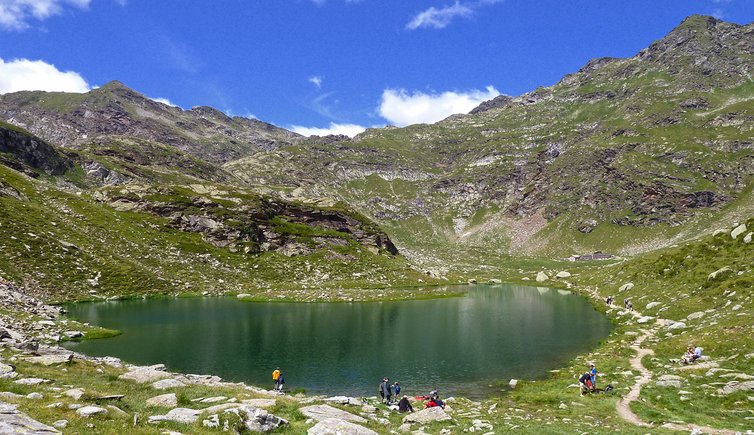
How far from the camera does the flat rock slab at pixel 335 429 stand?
19375mm

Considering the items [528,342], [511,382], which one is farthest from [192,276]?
[511,382]

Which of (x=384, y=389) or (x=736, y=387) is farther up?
(x=736, y=387)

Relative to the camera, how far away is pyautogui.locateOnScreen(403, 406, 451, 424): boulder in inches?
1035

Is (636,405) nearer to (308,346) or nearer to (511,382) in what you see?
(511,382)

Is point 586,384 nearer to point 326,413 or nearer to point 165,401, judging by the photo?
point 326,413

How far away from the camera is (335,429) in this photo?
19.7 m

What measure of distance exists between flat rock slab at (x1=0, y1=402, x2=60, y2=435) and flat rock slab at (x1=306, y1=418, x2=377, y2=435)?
10.0 meters

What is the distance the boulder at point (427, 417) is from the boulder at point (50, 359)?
26019 millimetres

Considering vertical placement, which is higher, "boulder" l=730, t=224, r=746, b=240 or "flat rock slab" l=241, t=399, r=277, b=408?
"boulder" l=730, t=224, r=746, b=240

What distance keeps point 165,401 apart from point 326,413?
8.70 metres

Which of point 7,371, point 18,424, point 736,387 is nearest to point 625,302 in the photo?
point 736,387

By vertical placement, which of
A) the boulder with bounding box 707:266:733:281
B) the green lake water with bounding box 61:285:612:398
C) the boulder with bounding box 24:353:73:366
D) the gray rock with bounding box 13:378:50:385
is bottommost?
the green lake water with bounding box 61:285:612:398

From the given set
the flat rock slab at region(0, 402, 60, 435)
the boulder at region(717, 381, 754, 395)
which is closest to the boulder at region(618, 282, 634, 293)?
the boulder at region(717, 381, 754, 395)

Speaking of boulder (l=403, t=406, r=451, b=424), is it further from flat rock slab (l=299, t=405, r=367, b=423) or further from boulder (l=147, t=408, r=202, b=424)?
boulder (l=147, t=408, r=202, b=424)
